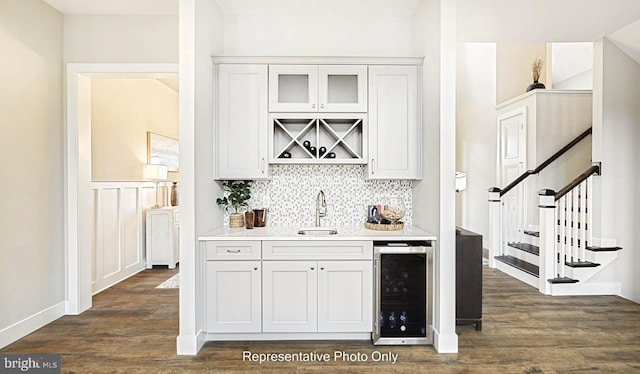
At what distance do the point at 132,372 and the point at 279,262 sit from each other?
124 cm

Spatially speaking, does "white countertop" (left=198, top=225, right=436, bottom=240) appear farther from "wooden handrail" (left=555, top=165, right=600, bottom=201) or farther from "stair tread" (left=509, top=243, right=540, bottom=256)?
"stair tread" (left=509, top=243, right=540, bottom=256)

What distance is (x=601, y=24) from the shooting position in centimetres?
390

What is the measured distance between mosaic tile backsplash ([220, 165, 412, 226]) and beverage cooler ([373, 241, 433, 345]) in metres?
0.71

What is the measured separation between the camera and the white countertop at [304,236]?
3.03 metres

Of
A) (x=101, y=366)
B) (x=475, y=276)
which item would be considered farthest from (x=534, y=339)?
(x=101, y=366)

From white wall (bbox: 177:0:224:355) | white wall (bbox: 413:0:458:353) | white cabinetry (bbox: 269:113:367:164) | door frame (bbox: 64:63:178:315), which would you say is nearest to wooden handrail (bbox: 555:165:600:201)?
white wall (bbox: 413:0:458:353)

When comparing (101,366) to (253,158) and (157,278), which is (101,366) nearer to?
(253,158)

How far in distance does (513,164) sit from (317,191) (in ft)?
13.1

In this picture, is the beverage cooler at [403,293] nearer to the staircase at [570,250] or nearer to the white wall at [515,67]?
the staircase at [570,250]

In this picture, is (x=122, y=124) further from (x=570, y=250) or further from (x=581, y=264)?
(x=581, y=264)

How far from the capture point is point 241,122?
3.33m

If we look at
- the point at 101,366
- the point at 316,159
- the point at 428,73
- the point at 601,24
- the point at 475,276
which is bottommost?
the point at 101,366

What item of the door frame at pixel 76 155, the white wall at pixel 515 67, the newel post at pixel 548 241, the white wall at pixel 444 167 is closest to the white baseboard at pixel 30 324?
the door frame at pixel 76 155

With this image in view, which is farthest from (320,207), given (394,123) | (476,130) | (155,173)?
(476,130)
